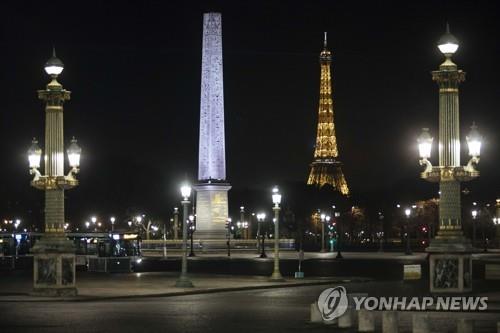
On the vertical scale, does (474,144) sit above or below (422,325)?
above

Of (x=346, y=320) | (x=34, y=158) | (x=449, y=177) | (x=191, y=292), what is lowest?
(x=191, y=292)

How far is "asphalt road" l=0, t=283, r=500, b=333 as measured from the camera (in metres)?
21.5

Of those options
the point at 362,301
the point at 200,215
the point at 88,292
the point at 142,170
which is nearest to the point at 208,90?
the point at 200,215

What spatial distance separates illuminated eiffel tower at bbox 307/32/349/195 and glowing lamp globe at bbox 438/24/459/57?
4733 inches

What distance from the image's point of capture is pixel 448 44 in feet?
98.2

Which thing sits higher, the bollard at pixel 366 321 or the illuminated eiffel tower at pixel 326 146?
the illuminated eiffel tower at pixel 326 146

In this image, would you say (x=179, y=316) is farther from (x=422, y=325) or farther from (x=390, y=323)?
(x=422, y=325)

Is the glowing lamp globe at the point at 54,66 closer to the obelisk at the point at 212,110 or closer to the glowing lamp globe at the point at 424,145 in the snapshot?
the glowing lamp globe at the point at 424,145

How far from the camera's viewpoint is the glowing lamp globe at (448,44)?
29.9m

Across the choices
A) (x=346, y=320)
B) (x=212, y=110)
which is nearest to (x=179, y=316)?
(x=346, y=320)

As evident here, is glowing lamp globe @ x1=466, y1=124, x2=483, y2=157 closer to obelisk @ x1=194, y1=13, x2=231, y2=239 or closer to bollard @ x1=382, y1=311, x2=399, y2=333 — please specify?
bollard @ x1=382, y1=311, x2=399, y2=333

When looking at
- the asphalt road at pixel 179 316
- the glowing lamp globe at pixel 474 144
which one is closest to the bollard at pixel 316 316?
the asphalt road at pixel 179 316

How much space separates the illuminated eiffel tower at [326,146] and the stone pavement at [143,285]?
10735 centimetres

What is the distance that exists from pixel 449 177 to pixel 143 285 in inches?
494
